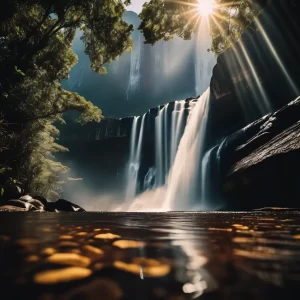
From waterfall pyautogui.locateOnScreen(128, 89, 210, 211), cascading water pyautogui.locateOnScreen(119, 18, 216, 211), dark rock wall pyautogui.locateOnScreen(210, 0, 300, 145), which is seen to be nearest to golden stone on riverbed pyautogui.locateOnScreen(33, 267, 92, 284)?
dark rock wall pyautogui.locateOnScreen(210, 0, 300, 145)

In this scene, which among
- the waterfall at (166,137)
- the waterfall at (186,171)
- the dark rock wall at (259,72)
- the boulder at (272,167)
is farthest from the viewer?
the waterfall at (166,137)

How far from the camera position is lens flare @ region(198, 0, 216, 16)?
39.0 feet

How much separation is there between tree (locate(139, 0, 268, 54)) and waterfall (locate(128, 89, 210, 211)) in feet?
39.4

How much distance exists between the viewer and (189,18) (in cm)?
1282

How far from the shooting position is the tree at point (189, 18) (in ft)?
38.7

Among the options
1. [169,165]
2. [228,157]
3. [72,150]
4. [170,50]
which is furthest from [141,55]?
[228,157]

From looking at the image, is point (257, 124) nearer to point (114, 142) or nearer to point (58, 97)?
point (58, 97)

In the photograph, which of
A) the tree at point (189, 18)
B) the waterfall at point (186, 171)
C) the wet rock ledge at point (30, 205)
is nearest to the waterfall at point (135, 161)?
the waterfall at point (186, 171)

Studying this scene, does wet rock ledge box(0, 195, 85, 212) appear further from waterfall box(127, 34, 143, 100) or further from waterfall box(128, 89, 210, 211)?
waterfall box(127, 34, 143, 100)

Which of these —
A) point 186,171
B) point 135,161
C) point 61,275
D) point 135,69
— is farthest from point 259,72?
point 135,69

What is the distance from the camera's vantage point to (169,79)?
73438mm

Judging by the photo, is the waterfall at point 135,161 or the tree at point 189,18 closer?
the tree at point 189,18

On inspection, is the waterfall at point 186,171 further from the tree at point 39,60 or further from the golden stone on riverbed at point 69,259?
the golden stone on riverbed at point 69,259

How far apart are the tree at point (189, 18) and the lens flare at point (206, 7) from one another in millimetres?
150
